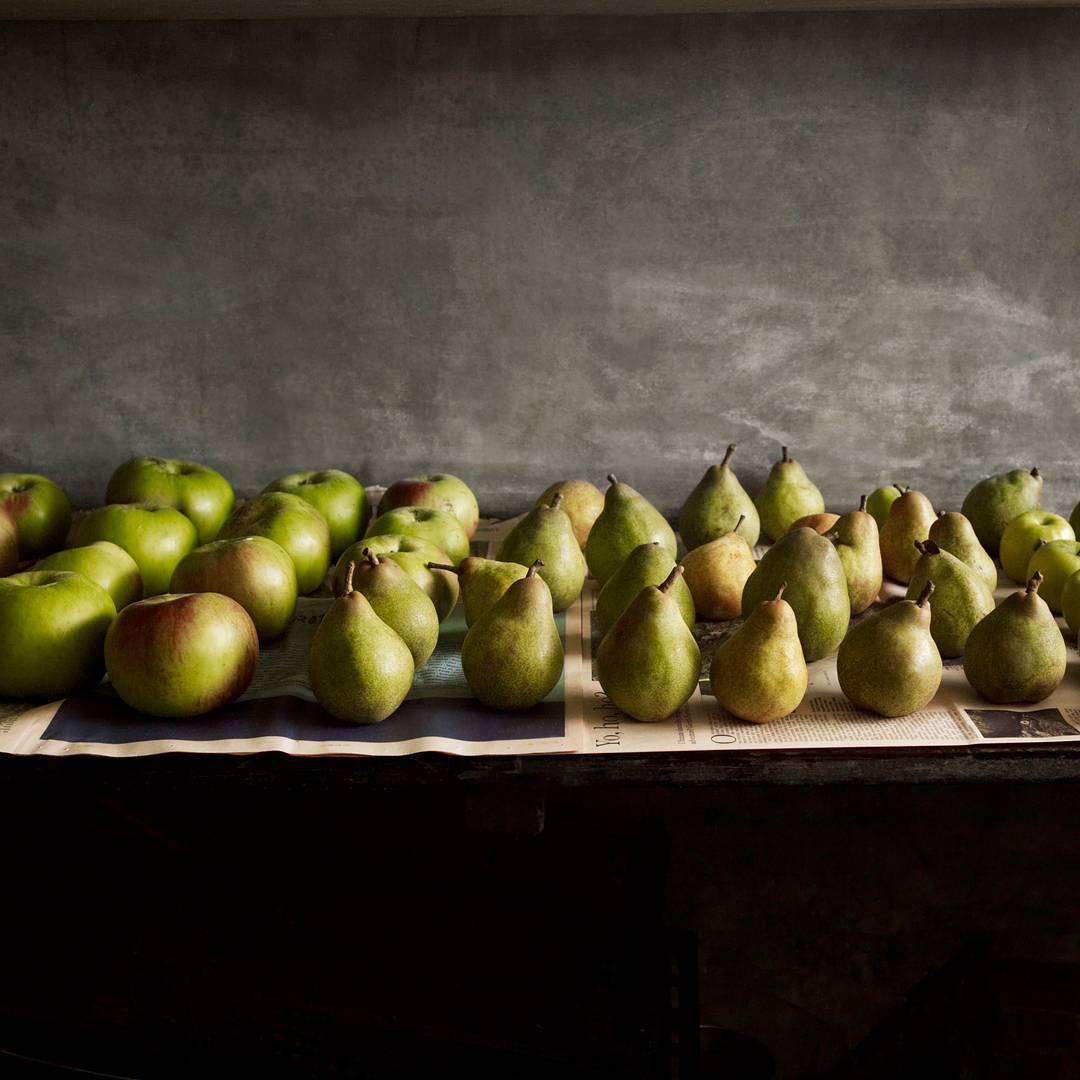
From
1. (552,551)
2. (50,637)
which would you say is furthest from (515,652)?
(50,637)

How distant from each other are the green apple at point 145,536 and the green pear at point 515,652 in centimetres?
54

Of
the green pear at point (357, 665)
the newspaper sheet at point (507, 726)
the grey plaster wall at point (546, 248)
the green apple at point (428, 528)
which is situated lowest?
the newspaper sheet at point (507, 726)

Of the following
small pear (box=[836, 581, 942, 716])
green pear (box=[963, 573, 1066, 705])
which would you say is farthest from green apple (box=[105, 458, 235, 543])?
green pear (box=[963, 573, 1066, 705])

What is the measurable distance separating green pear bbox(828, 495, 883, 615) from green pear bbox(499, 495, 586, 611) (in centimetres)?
35

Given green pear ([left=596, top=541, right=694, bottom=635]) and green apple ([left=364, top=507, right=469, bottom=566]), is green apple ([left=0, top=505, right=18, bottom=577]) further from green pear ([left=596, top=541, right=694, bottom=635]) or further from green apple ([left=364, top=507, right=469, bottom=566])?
green pear ([left=596, top=541, right=694, bottom=635])

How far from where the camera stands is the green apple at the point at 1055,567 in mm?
1383

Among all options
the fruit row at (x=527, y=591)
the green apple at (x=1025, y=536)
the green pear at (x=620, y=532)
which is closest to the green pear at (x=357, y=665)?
the fruit row at (x=527, y=591)

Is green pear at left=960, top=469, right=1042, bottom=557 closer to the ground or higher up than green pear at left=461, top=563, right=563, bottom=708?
higher up

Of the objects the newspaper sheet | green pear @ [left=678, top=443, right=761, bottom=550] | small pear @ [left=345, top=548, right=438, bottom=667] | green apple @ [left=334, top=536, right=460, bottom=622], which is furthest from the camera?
green pear @ [left=678, top=443, right=761, bottom=550]

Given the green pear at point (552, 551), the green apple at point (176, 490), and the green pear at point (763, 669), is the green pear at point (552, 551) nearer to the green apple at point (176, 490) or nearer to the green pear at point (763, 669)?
the green pear at point (763, 669)

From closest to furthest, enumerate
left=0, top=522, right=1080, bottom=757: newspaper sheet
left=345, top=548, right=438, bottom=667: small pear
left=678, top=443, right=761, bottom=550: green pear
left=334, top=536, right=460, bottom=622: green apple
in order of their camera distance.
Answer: left=0, top=522, right=1080, bottom=757: newspaper sheet
left=345, top=548, right=438, bottom=667: small pear
left=334, top=536, right=460, bottom=622: green apple
left=678, top=443, right=761, bottom=550: green pear

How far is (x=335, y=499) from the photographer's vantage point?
1683mm

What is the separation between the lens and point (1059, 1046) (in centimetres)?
163

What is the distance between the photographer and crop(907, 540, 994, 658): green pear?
4.20ft
